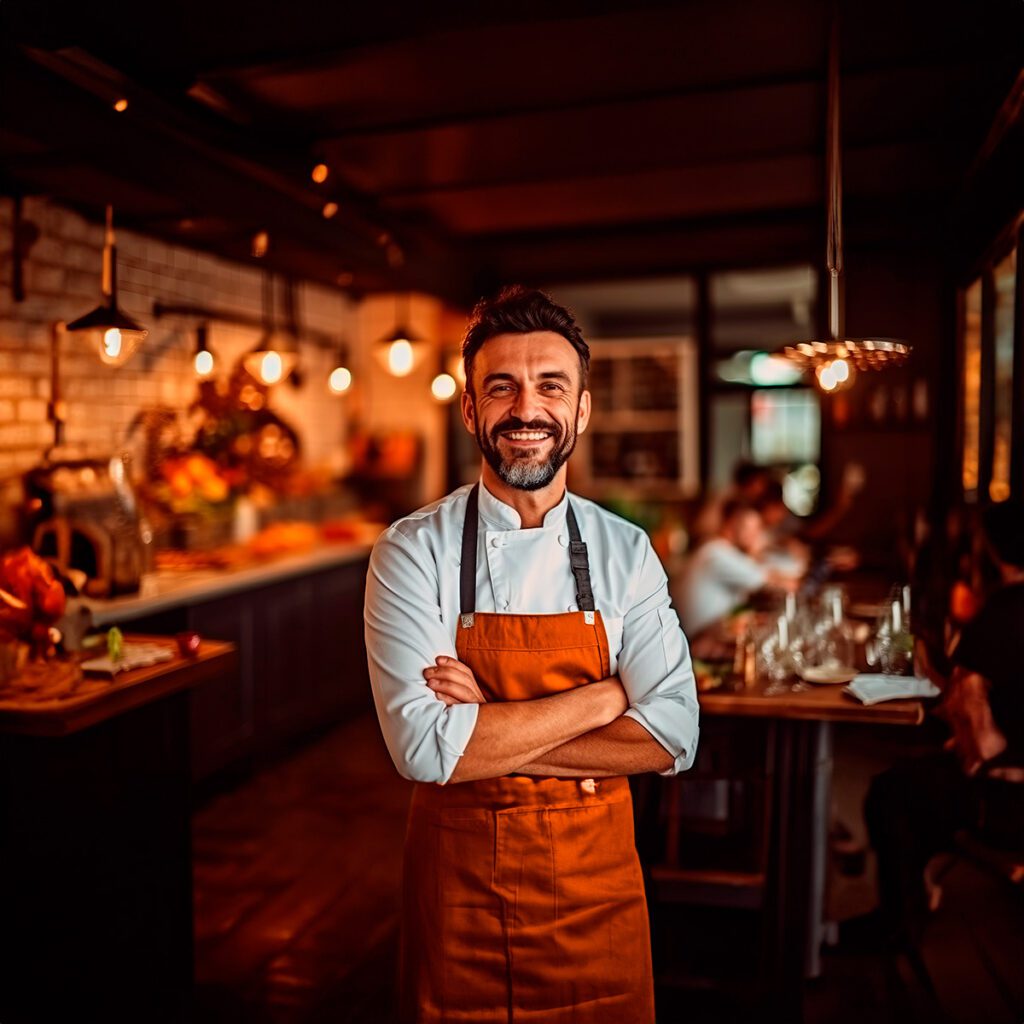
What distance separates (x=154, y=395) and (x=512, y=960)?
4.25 meters

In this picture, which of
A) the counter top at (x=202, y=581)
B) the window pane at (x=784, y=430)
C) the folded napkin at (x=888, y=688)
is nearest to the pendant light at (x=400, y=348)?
the counter top at (x=202, y=581)

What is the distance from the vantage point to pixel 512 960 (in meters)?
1.94

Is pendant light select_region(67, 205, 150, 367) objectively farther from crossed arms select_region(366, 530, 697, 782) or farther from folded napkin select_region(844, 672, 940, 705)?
folded napkin select_region(844, 672, 940, 705)

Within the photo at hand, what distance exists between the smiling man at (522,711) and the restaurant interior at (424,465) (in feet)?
2.08

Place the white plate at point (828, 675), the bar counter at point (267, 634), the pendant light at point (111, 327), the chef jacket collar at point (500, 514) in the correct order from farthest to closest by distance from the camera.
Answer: the bar counter at point (267, 634)
the pendant light at point (111, 327)
the white plate at point (828, 675)
the chef jacket collar at point (500, 514)

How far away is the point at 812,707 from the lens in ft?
9.03

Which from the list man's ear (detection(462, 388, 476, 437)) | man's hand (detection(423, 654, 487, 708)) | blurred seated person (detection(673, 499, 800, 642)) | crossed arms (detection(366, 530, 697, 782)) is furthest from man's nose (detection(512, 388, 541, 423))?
blurred seated person (detection(673, 499, 800, 642))

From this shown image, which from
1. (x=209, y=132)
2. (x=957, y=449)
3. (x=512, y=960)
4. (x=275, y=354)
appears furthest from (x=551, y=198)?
(x=512, y=960)

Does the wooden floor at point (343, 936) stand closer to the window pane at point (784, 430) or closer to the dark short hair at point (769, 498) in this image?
the dark short hair at point (769, 498)

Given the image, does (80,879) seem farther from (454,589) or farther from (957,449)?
(957,449)

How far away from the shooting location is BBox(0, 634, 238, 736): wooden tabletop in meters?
2.43

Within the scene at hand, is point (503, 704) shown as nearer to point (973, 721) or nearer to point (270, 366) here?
point (973, 721)

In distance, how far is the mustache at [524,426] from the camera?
1934 mm

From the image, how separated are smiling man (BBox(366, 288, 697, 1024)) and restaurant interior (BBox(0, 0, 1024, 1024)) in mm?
634
